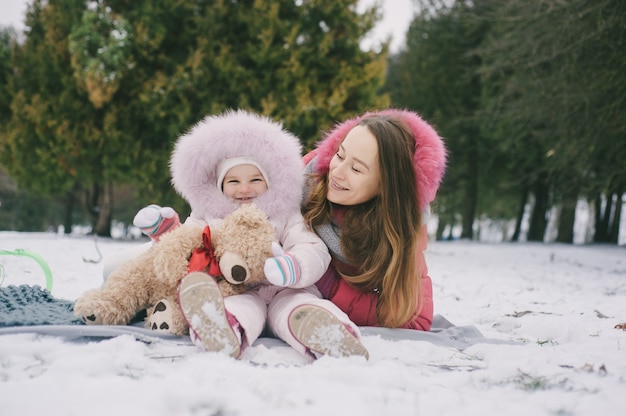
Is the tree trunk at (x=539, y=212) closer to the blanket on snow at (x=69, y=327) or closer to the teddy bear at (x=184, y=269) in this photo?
the blanket on snow at (x=69, y=327)

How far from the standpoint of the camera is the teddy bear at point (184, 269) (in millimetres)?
2336

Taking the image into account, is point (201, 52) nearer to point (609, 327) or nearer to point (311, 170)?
point (311, 170)

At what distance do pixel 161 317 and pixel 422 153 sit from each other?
1.75m

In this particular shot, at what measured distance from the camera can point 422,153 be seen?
9.31 feet

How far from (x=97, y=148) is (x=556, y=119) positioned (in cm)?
946

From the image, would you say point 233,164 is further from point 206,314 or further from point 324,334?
point 324,334

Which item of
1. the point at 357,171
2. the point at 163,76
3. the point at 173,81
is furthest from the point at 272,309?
the point at 163,76

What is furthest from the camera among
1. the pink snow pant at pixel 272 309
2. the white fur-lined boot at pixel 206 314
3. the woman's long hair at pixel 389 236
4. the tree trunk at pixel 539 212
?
the tree trunk at pixel 539 212

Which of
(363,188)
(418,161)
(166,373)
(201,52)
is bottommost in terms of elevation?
(166,373)

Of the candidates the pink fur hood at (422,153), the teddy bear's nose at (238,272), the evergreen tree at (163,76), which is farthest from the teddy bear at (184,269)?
the evergreen tree at (163,76)

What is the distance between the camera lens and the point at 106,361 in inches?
70.8

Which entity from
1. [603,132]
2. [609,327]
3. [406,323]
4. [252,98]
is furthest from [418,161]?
[252,98]

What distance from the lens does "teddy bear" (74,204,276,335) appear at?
2336 millimetres

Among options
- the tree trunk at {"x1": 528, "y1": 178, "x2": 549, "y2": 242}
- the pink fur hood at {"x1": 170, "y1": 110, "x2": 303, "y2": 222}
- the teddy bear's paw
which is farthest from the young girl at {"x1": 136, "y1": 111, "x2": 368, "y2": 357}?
the tree trunk at {"x1": 528, "y1": 178, "x2": 549, "y2": 242}
